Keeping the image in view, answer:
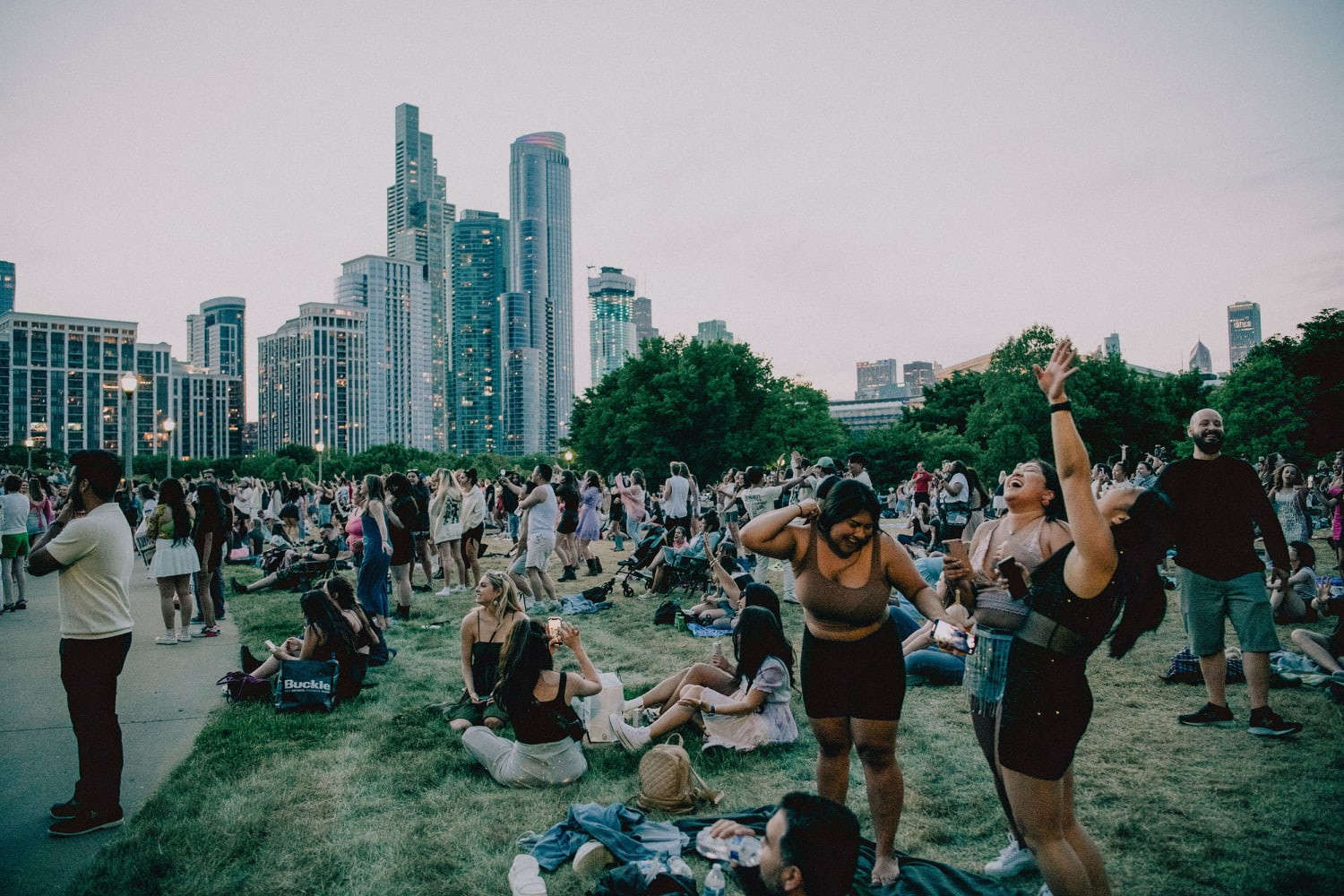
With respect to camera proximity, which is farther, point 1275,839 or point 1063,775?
point 1275,839

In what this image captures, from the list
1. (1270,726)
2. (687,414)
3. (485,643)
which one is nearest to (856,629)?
(485,643)

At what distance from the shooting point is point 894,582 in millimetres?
3488

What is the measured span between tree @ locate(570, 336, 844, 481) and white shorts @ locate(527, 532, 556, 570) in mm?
30187

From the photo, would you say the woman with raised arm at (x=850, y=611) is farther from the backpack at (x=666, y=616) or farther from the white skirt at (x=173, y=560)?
the white skirt at (x=173, y=560)

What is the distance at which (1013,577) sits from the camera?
Result: 3.01 metres

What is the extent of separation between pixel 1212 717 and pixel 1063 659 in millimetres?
4044

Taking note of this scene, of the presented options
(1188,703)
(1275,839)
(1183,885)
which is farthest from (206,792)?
(1188,703)

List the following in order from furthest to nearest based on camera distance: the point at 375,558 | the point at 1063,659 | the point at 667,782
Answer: the point at 375,558
the point at 667,782
the point at 1063,659

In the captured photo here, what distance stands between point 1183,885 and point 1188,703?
126 inches

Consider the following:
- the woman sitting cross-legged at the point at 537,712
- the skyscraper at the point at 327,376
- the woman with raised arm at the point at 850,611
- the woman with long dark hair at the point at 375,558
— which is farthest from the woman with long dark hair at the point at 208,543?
the skyscraper at the point at 327,376

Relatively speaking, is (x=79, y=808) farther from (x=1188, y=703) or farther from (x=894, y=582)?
(x=1188, y=703)

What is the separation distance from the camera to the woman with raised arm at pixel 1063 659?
2.77m

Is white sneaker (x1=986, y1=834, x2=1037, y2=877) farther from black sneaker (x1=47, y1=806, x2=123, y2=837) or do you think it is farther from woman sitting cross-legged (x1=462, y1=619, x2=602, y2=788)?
black sneaker (x1=47, y1=806, x2=123, y2=837)

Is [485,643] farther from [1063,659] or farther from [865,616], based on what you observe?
[1063,659]
